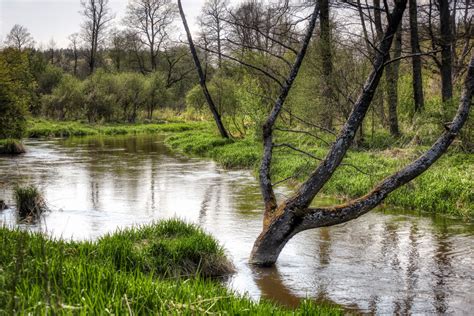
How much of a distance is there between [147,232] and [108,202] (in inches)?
217

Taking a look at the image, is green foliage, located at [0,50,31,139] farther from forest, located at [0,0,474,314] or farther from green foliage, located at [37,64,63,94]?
green foliage, located at [37,64,63,94]

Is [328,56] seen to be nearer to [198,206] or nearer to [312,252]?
[198,206]

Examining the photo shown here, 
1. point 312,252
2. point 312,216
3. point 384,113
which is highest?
point 384,113

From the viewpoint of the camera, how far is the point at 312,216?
8.22 meters

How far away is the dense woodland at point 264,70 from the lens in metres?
13.5

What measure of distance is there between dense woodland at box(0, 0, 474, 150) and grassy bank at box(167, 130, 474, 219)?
111 centimetres

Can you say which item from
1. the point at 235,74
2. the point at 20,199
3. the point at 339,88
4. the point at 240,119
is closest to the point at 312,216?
the point at 20,199

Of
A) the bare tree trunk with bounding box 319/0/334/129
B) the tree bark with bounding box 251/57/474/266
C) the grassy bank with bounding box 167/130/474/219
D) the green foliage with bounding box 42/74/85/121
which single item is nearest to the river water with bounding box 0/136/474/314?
the tree bark with bounding box 251/57/474/266

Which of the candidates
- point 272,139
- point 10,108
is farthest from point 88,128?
point 272,139

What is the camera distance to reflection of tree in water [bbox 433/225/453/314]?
22.4ft

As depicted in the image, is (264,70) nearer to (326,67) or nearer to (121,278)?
(326,67)

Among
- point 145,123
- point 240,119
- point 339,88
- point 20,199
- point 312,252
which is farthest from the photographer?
point 145,123

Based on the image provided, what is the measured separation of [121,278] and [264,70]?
49.3 ft

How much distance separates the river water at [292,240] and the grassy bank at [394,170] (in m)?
0.70
